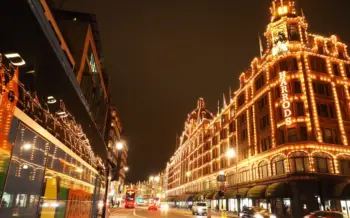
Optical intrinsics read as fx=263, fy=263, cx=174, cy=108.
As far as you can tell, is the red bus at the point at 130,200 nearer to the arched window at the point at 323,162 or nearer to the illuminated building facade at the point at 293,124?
the illuminated building facade at the point at 293,124

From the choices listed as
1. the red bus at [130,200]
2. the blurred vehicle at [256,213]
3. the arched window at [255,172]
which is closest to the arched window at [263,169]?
the arched window at [255,172]

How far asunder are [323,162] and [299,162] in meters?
3.39

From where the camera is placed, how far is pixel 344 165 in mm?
37062

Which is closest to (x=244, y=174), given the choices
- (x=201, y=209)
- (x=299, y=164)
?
(x=201, y=209)

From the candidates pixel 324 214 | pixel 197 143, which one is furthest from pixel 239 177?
pixel 197 143

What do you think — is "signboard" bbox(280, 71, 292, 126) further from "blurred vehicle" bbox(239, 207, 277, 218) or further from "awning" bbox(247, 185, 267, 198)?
"blurred vehicle" bbox(239, 207, 277, 218)

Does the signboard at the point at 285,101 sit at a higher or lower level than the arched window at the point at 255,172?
higher

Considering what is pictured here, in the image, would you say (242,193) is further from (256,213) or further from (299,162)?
(256,213)

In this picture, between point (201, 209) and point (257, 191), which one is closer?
point (257, 191)

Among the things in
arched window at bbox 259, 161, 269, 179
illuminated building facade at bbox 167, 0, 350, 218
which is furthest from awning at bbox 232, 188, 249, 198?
arched window at bbox 259, 161, 269, 179

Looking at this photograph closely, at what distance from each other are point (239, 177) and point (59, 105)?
46.4m

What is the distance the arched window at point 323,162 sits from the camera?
35875mm

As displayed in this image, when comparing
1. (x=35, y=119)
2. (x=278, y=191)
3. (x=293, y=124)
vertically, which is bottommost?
(x=278, y=191)

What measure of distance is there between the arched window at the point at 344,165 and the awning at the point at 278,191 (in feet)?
27.2
